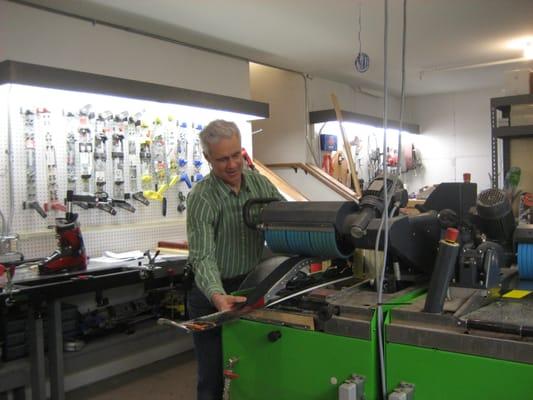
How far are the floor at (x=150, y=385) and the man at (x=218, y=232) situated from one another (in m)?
1.49

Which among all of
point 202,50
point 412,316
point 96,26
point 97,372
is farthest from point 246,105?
point 412,316

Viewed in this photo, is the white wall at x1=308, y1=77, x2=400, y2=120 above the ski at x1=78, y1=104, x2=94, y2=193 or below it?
above

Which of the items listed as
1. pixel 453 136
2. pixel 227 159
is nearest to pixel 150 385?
pixel 227 159

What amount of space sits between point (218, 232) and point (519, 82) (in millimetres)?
2458

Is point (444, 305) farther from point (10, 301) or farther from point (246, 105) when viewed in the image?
point (246, 105)

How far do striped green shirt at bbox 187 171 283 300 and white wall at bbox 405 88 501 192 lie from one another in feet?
20.0

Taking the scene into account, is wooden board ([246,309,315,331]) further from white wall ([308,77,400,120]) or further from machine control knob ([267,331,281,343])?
white wall ([308,77,400,120])

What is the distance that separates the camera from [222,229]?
1.89 m

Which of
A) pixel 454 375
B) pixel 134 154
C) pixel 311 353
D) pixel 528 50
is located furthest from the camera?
pixel 528 50

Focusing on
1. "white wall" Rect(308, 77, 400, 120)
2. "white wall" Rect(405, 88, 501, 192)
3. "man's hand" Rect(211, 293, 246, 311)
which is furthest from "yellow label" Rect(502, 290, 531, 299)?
"white wall" Rect(405, 88, 501, 192)

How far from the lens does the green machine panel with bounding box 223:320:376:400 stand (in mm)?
1342

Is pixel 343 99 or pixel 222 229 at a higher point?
pixel 343 99

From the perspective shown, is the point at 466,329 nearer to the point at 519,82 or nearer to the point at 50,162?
the point at 519,82

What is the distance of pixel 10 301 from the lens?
93.4 inches
